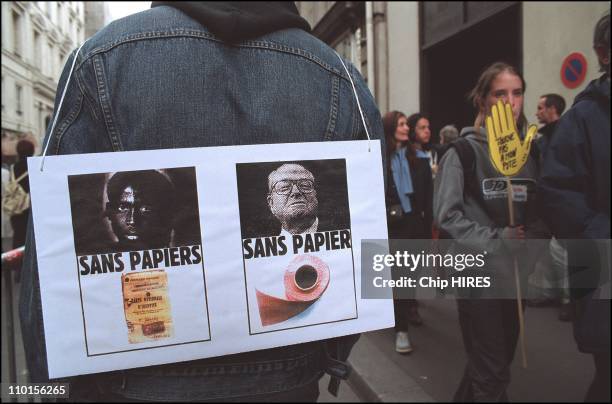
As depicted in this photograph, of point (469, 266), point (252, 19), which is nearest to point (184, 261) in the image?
point (252, 19)

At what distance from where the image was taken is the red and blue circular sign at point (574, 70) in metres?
1.40

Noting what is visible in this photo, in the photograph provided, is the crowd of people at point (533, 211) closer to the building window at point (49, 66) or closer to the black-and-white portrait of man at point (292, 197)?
the black-and-white portrait of man at point (292, 197)

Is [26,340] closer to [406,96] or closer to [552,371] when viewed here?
[552,371]

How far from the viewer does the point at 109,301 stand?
0.96 meters

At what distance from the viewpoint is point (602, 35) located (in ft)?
4.17

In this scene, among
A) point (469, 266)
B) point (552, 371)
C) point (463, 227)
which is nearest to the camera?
point (469, 266)

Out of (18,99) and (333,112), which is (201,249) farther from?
(18,99)

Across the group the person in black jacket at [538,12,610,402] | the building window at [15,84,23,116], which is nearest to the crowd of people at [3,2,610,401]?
the person in black jacket at [538,12,610,402]

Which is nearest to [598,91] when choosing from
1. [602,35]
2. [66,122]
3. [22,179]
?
[602,35]

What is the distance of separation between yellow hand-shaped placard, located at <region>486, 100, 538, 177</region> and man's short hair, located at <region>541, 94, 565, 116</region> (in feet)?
0.28

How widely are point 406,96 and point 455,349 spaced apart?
193 cm

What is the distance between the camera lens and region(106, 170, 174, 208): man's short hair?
94 cm

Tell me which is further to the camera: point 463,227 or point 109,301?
point 463,227

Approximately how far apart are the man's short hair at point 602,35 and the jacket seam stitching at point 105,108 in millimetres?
1242
